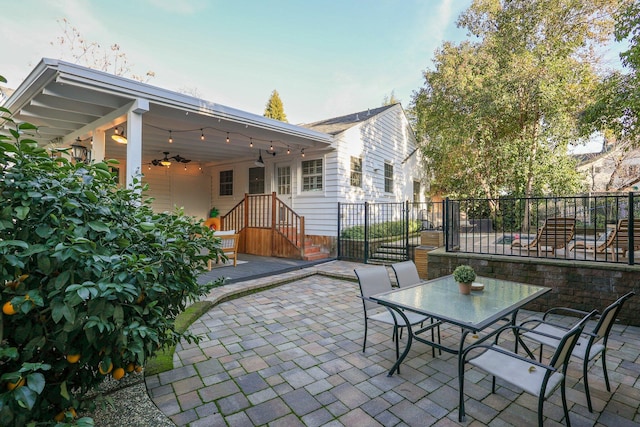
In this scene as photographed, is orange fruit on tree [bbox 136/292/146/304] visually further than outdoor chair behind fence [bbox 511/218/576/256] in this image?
No

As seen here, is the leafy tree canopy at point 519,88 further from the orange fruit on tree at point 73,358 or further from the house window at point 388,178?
the orange fruit on tree at point 73,358

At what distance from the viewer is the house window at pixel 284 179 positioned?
9.57m

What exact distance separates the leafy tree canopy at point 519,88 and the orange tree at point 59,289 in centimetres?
1114

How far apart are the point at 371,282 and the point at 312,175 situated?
6057mm

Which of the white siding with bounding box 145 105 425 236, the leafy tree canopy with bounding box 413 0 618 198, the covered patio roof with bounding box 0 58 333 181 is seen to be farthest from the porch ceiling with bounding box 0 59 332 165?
the leafy tree canopy with bounding box 413 0 618 198

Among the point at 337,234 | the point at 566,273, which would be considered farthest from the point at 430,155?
the point at 566,273

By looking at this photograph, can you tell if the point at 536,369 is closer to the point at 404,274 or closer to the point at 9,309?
the point at 404,274

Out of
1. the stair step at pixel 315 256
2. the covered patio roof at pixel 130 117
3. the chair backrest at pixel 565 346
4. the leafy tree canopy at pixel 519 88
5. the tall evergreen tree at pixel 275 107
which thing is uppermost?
the tall evergreen tree at pixel 275 107

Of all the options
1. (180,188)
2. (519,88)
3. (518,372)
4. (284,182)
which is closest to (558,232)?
(518,372)

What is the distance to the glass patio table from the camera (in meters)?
2.25

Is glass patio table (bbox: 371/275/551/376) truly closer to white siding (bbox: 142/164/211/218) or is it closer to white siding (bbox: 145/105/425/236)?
white siding (bbox: 145/105/425/236)

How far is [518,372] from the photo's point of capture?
6.54 ft

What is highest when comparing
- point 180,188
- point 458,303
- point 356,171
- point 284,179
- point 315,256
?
point 356,171

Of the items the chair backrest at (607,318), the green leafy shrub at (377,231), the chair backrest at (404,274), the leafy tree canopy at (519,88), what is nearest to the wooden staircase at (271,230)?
the green leafy shrub at (377,231)
